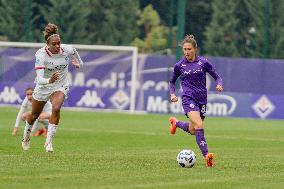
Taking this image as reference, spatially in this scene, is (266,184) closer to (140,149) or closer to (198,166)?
(198,166)

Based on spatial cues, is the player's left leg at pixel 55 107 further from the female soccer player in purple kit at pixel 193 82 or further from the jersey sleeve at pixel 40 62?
the female soccer player in purple kit at pixel 193 82

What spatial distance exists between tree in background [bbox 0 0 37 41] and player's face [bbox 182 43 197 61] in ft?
108

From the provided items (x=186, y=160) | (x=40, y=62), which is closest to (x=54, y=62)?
(x=40, y=62)

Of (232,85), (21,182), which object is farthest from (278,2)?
(21,182)

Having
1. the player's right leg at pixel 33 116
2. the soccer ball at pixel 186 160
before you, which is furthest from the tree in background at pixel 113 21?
the soccer ball at pixel 186 160

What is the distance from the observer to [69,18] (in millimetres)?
54312

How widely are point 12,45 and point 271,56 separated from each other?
12.1 metres

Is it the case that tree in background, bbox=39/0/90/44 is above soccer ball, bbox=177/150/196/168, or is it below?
above

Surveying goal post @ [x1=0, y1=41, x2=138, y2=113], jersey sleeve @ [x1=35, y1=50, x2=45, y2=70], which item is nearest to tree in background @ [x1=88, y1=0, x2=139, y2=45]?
goal post @ [x1=0, y1=41, x2=138, y2=113]

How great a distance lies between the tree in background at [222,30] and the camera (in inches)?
2245

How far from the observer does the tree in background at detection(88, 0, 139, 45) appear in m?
57.4

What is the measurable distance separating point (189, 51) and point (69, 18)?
37.9m

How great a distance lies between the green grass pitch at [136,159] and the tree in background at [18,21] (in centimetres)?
1697

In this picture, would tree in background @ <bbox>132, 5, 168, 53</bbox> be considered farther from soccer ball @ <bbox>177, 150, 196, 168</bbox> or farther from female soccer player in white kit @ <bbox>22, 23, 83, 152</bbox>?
soccer ball @ <bbox>177, 150, 196, 168</bbox>
